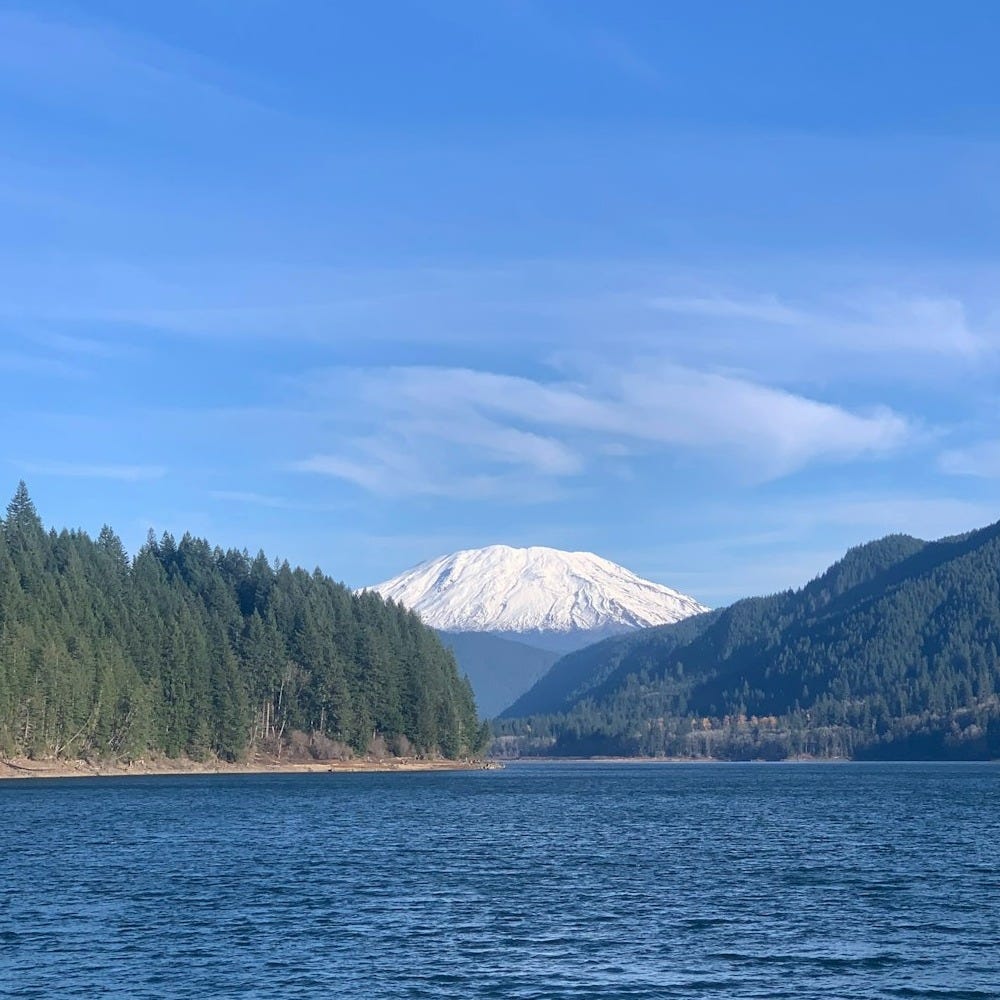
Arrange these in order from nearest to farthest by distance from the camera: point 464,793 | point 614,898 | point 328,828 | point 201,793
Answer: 1. point 614,898
2. point 328,828
3. point 201,793
4. point 464,793

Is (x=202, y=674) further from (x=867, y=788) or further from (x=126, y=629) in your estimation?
(x=867, y=788)

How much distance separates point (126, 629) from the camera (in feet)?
650

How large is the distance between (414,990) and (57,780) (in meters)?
133

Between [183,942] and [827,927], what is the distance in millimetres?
24995

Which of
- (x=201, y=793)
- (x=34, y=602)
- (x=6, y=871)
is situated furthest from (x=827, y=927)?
(x=34, y=602)

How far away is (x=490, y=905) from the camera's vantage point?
2434 inches

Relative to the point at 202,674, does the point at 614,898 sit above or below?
below

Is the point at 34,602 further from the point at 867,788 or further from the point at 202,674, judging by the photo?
the point at 867,788

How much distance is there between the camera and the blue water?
45812 millimetres

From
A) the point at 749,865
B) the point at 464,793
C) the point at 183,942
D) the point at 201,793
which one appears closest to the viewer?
the point at 183,942

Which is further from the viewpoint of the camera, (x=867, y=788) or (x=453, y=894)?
(x=867, y=788)

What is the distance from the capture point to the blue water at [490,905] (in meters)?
45.8

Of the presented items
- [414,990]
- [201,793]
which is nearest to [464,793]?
[201,793]

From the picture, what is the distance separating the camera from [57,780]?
165875 millimetres
